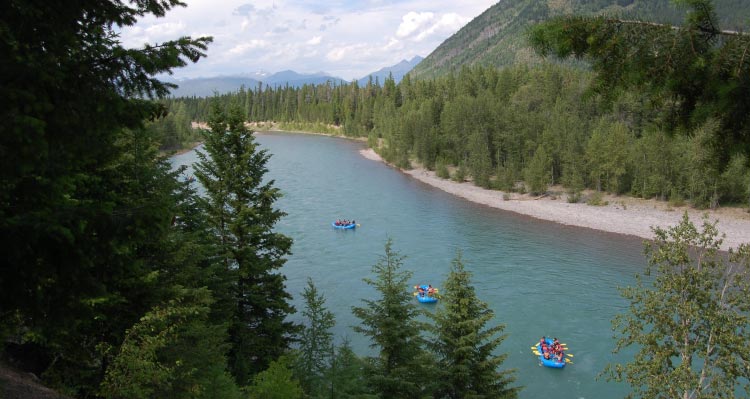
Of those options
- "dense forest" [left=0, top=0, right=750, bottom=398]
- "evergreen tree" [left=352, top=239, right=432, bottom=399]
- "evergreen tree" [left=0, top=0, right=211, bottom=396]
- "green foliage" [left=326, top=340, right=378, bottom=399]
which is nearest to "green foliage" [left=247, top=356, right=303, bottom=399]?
"dense forest" [left=0, top=0, right=750, bottom=398]

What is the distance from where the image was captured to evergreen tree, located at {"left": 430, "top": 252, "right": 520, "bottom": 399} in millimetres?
13945

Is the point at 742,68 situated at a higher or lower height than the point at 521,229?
higher

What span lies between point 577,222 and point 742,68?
44099mm

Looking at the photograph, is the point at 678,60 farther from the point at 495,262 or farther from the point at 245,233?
the point at 495,262

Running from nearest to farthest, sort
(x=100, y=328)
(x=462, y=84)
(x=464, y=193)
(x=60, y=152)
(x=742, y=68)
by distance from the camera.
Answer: (x=742, y=68) < (x=60, y=152) < (x=100, y=328) < (x=464, y=193) < (x=462, y=84)

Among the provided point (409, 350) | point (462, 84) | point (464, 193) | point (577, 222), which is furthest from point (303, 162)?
point (409, 350)

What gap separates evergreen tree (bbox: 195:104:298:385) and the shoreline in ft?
107

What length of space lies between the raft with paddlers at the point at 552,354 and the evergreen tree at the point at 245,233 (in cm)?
1112

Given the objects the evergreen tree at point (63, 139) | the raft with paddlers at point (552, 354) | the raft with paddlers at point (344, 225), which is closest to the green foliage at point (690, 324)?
the raft with paddlers at point (552, 354)

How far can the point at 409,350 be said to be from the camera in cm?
1393

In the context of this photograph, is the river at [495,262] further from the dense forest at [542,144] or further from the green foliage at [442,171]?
the dense forest at [542,144]

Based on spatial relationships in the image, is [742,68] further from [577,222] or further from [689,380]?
[577,222]

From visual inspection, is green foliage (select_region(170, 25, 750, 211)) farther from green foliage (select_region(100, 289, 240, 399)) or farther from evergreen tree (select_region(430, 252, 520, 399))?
green foliage (select_region(100, 289, 240, 399))

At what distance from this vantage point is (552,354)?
21.2 metres
